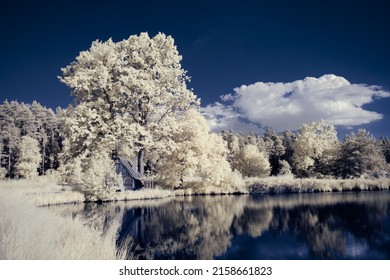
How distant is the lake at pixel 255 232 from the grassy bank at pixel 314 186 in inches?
308

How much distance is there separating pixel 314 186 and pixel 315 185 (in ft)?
0.31

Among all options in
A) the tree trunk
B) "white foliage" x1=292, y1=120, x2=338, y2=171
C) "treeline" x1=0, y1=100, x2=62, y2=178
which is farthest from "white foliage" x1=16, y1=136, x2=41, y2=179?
"white foliage" x1=292, y1=120, x2=338, y2=171

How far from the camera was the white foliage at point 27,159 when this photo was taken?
33594mm

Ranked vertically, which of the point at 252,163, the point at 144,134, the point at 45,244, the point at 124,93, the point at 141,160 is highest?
the point at 124,93

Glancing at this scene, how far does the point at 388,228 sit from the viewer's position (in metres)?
9.24

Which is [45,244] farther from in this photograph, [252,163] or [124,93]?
[252,163]

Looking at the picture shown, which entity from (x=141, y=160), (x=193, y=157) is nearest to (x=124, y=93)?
(x=141, y=160)

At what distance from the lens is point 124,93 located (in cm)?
1745

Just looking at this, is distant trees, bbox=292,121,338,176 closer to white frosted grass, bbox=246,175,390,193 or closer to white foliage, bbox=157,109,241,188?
white frosted grass, bbox=246,175,390,193

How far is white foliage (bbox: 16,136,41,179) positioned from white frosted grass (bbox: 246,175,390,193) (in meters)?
23.3

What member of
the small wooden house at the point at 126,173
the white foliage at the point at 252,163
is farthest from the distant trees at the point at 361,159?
the small wooden house at the point at 126,173

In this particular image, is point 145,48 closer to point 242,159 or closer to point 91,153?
point 91,153
